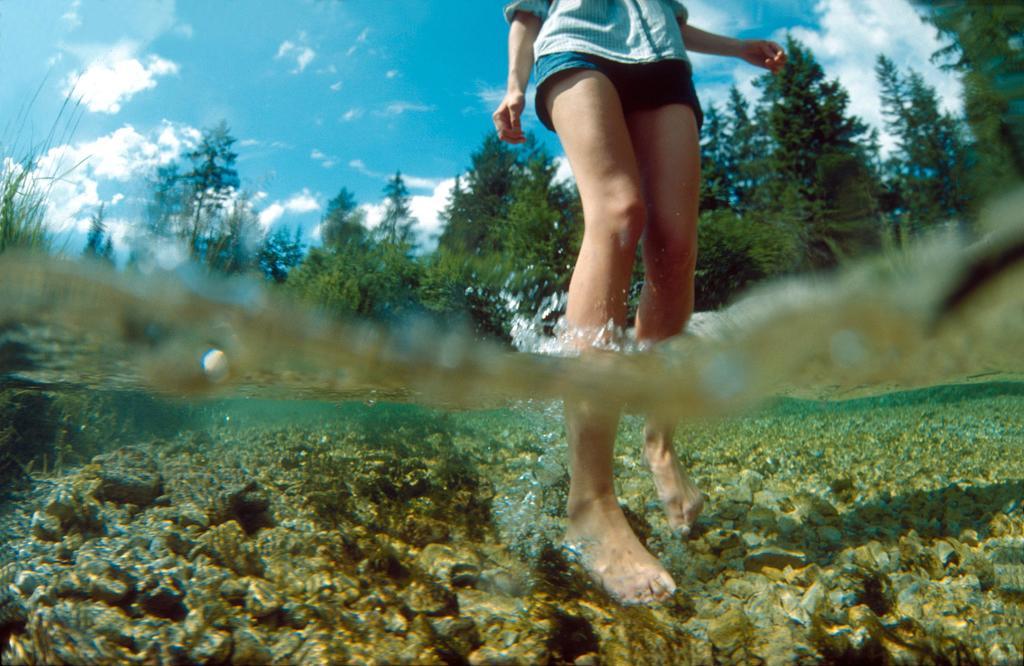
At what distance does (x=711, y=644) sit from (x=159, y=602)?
646 mm

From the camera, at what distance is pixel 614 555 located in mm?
1010

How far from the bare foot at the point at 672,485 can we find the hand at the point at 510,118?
1.95ft

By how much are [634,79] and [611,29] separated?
89 millimetres

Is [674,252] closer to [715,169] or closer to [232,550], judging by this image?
[715,169]

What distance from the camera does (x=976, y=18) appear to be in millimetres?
645

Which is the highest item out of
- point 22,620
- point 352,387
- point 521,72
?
point 521,72

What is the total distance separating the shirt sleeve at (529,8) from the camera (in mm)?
1040

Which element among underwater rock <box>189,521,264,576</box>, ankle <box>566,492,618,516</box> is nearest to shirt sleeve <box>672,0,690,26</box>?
ankle <box>566,492,618,516</box>

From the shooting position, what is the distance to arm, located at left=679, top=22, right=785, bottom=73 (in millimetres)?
962

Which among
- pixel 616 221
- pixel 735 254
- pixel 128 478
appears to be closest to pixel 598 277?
pixel 616 221

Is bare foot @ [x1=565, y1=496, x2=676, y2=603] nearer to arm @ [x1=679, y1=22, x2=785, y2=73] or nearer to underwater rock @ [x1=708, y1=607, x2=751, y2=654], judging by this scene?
underwater rock @ [x1=708, y1=607, x2=751, y2=654]

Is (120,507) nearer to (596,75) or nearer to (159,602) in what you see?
(159,602)

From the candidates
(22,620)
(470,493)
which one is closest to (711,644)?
(470,493)

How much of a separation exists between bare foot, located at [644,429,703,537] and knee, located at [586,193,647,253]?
1.31 ft
